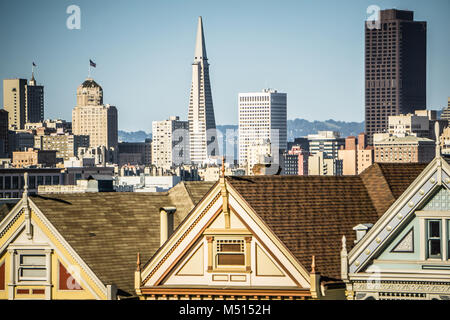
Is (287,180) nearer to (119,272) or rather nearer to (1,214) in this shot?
(119,272)

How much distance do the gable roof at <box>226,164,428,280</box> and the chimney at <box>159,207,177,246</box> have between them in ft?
5.23

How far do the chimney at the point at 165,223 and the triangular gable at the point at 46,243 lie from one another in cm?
126

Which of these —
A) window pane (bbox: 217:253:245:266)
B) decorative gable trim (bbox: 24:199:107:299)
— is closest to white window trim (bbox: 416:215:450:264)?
window pane (bbox: 217:253:245:266)

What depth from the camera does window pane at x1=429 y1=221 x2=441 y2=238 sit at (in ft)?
35.9

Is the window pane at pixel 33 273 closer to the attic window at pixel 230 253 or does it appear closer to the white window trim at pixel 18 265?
the white window trim at pixel 18 265

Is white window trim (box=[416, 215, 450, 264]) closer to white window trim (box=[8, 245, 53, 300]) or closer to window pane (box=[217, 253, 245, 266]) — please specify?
window pane (box=[217, 253, 245, 266])

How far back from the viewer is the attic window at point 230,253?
38.5 feet

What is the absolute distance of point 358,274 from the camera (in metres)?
11.1

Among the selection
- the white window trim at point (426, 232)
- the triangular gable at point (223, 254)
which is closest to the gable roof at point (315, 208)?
the triangular gable at point (223, 254)

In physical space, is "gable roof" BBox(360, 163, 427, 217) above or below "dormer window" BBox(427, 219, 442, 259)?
above

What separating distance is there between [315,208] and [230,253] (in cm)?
118

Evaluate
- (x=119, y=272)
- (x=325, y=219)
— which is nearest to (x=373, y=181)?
(x=325, y=219)

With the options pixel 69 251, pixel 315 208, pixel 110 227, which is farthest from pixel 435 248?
pixel 110 227

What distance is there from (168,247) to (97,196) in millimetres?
2374
